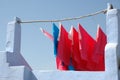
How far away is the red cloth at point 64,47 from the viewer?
1095 centimetres

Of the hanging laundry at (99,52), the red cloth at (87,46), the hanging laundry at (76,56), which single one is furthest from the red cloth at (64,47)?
the hanging laundry at (99,52)

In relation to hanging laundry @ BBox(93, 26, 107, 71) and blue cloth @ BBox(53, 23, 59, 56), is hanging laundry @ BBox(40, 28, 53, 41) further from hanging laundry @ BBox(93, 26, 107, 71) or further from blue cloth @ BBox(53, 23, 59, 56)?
hanging laundry @ BBox(93, 26, 107, 71)

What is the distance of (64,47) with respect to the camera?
36.3ft

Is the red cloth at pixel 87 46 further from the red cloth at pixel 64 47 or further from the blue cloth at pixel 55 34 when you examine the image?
the blue cloth at pixel 55 34

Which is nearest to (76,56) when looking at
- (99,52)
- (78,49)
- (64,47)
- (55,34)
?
(78,49)

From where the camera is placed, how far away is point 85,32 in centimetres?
1095

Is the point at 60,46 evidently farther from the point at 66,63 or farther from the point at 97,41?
the point at 97,41

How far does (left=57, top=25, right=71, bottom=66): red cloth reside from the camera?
1095 centimetres

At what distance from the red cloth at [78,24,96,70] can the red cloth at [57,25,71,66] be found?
2.41ft

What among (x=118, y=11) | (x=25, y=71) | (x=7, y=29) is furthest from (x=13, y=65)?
(x=118, y=11)

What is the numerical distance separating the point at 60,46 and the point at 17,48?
1579mm

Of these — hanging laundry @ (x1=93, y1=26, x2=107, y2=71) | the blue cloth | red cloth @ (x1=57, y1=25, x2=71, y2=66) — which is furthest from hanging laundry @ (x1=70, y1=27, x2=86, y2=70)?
the blue cloth

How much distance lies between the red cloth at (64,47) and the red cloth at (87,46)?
2.41ft

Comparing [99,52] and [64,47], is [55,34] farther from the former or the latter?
[99,52]
